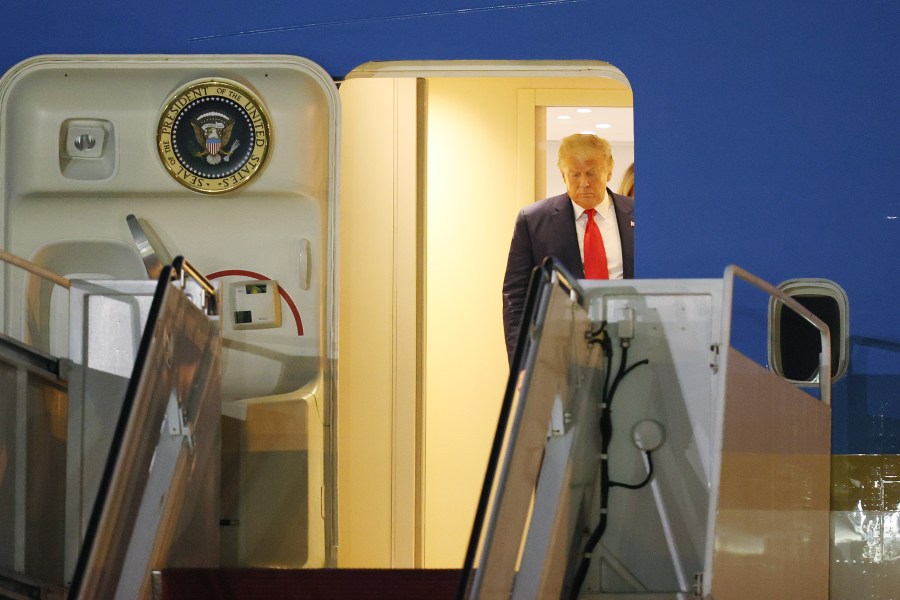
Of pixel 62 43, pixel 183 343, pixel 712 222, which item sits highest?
pixel 62 43

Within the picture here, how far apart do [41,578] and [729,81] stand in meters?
2.93

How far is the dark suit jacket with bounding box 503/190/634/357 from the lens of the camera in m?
5.68

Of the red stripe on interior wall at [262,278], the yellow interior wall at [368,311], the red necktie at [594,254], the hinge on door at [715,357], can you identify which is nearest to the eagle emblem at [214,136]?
the red stripe on interior wall at [262,278]

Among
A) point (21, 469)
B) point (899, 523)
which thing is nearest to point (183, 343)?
point (21, 469)

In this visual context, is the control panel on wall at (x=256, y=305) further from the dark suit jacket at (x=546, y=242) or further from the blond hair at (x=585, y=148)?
the blond hair at (x=585, y=148)

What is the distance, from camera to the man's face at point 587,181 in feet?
18.9

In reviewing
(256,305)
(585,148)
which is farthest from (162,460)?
(585,148)

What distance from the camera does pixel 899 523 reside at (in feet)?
15.5

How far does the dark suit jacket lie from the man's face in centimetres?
6

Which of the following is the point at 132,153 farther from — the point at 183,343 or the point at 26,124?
the point at 183,343

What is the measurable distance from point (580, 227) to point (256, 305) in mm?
1546

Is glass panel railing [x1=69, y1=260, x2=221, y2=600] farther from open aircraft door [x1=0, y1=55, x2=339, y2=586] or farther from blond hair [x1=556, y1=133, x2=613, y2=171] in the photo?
blond hair [x1=556, y1=133, x2=613, y2=171]

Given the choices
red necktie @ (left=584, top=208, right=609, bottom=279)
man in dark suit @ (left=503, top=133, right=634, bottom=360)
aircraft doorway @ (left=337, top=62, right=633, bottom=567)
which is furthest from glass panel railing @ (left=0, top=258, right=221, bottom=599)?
red necktie @ (left=584, top=208, right=609, bottom=279)

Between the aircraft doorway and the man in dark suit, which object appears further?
the aircraft doorway
